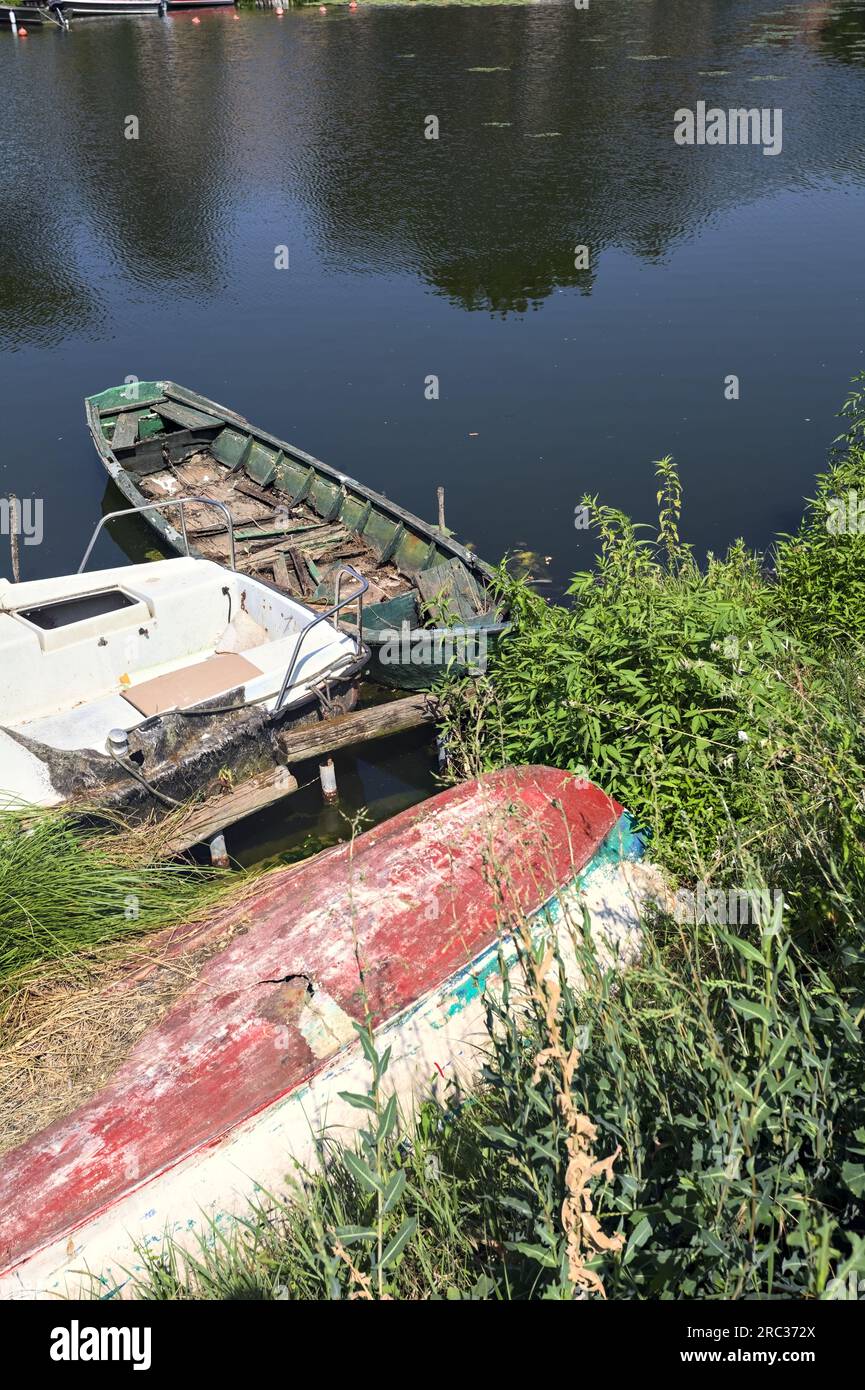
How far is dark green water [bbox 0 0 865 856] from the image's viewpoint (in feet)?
55.2

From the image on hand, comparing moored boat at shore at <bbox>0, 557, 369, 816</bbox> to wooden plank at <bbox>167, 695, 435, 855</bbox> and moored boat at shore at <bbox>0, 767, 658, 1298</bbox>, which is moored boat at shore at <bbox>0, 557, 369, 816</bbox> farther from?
moored boat at shore at <bbox>0, 767, 658, 1298</bbox>

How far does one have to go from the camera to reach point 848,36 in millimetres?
39906

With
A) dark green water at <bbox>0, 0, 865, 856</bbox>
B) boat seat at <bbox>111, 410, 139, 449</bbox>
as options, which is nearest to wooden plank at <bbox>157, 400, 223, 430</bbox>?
boat seat at <bbox>111, 410, 139, 449</bbox>

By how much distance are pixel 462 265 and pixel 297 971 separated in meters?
21.8

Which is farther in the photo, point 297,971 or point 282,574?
point 282,574

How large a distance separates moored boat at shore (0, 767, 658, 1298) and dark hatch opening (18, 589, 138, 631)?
466 centimetres

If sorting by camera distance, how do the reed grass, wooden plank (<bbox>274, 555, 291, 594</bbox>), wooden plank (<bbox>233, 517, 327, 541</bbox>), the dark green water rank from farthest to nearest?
the dark green water, wooden plank (<bbox>233, 517, 327, 541</bbox>), wooden plank (<bbox>274, 555, 291, 594</bbox>), the reed grass

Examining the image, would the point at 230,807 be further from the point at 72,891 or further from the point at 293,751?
the point at 72,891

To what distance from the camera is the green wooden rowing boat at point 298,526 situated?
1066cm

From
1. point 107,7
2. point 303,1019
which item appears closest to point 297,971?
point 303,1019

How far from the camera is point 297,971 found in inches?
232

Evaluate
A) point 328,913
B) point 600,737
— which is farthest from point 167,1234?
point 600,737

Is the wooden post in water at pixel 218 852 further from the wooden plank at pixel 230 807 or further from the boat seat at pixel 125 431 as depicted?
the boat seat at pixel 125 431
